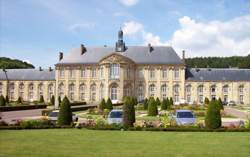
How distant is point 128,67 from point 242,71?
18001 millimetres

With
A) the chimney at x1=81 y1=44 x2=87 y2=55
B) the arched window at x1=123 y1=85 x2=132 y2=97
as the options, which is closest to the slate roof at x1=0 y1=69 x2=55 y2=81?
the chimney at x1=81 y1=44 x2=87 y2=55

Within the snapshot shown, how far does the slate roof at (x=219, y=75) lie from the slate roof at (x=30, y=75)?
23.6m

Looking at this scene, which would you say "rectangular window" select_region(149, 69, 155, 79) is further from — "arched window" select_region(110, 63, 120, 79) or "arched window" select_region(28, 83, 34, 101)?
"arched window" select_region(28, 83, 34, 101)

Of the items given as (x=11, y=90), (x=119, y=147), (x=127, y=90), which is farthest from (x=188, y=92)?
(x=119, y=147)

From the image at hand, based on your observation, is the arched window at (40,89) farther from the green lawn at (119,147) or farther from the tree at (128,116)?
the green lawn at (119,147)

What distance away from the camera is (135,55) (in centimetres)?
5784

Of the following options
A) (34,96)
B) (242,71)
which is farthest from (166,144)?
(34,96)

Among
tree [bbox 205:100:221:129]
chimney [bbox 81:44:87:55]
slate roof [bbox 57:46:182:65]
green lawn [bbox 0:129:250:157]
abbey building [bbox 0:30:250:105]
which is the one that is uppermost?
chimney [bbox 81:44:87:55]

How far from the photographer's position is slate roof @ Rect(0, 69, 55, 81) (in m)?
62.5

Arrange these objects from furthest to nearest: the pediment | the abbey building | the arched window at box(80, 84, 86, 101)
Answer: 1. the arched window at box(80, 84, 86, 101)
2. the abbey building
3. the pediment

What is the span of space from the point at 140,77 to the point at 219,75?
12415 millimetres

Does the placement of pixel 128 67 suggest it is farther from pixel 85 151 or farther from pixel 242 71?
pixel 85 151

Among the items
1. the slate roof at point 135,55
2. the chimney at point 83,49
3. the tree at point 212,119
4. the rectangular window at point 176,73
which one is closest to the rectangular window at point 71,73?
the slate roof at point 135,55

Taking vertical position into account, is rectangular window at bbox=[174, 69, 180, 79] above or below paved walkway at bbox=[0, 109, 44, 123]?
above
